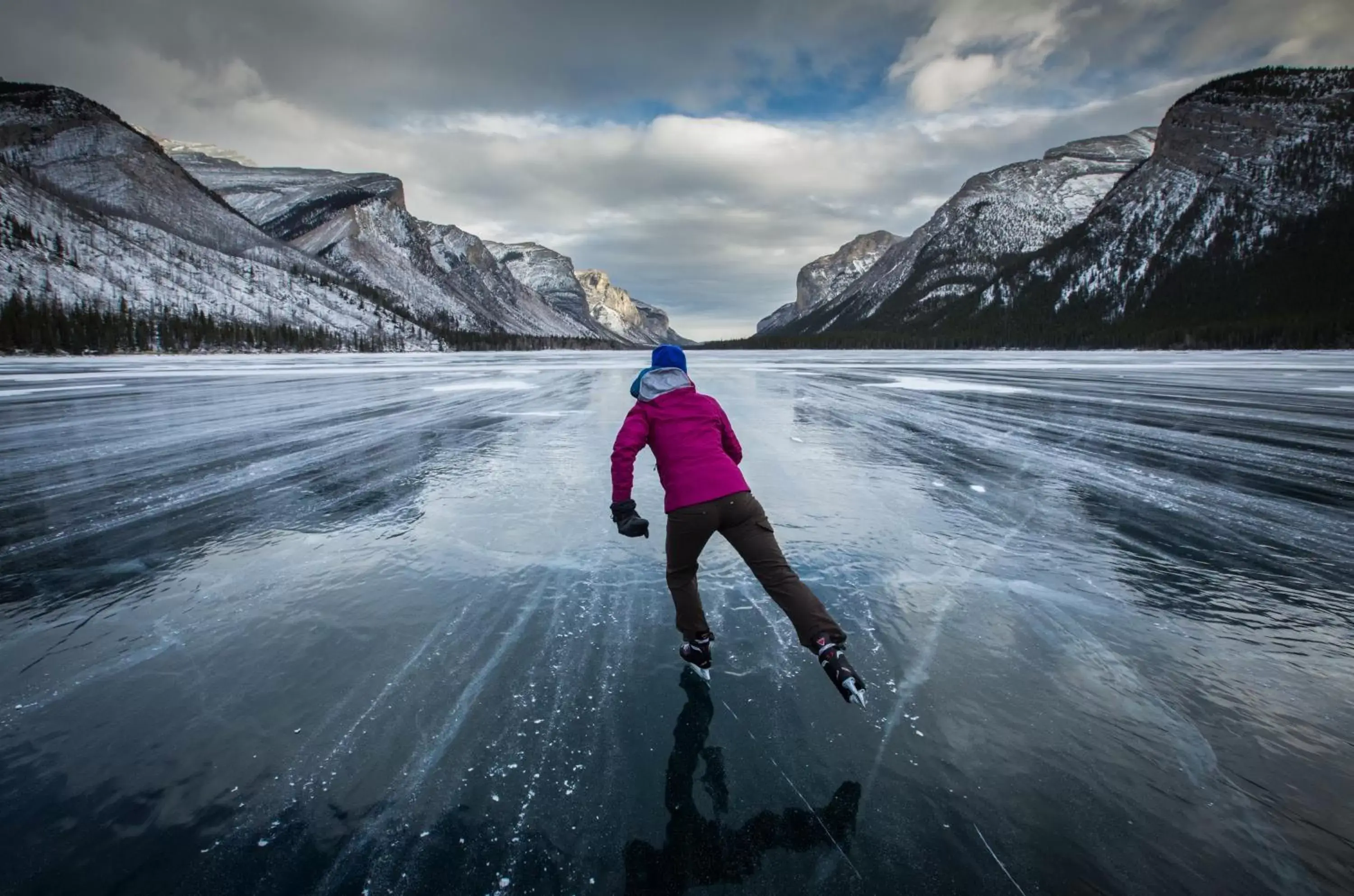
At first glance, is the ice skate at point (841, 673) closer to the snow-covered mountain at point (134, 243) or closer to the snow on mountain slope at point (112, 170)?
the snow-covered mountain at point (134, 243)

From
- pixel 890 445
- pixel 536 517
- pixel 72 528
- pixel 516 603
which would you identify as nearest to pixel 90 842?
pixel 516 603

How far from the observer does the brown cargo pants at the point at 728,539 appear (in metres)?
3.45

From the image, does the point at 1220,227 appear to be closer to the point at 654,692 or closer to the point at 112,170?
the point at 654,692

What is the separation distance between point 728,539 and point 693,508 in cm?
26

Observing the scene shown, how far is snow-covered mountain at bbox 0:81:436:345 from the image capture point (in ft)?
360

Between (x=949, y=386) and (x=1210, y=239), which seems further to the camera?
(x=1210, y=239)

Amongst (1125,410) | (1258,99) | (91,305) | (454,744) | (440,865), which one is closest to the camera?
(440,865)

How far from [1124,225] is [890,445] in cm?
19821

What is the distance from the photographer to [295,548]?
526 cm

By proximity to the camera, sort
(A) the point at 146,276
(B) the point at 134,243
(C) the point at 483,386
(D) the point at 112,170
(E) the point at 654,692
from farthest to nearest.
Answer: (D) the point at 112,170
(B) the point at 134,243
(A) the point at 146,276
(C) the point at 483,386
(E) the point at 654,692

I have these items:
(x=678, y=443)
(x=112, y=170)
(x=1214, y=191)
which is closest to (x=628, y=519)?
(x=678, y=443)

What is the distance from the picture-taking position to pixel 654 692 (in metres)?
3.25

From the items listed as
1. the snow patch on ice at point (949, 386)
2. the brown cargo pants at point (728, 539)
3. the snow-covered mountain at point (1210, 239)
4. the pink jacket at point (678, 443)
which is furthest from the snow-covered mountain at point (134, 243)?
the snow-covered mountain at point (1210, 239)

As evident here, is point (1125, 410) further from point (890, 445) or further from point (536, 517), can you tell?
point (536, 517)
